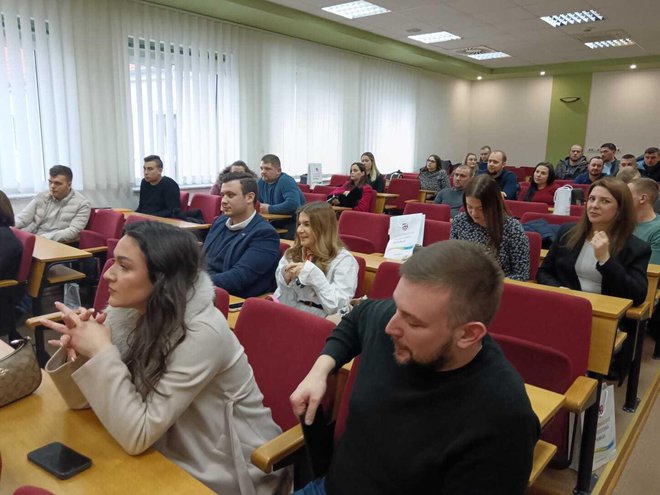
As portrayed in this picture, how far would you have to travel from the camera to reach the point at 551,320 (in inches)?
77.0

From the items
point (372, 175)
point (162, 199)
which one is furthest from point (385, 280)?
point (372, 175)

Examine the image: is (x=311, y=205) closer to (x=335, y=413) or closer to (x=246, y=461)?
(x=335, y=413)

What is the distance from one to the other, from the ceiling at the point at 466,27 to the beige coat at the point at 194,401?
5616mm

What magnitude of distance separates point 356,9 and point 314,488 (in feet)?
21.8

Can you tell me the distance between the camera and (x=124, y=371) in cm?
120

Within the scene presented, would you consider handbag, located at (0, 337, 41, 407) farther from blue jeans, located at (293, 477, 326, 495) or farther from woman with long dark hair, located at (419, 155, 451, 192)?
woman with long dark hair, located at (419, 155, 451, 192)

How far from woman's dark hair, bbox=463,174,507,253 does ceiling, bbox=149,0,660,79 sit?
4286 mm

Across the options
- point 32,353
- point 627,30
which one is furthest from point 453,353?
point 627,30

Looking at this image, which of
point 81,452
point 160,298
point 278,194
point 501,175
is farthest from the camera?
point 501,175

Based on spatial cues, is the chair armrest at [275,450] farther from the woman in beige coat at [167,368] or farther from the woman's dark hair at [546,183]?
the woman's dark hair at [546,183]

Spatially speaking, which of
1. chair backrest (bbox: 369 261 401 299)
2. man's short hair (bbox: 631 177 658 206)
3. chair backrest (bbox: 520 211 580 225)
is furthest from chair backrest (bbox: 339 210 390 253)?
man's short hair (bbox: 631 177 658 206)

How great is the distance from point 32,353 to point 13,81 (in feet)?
16.1

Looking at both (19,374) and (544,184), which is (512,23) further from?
(19,374)

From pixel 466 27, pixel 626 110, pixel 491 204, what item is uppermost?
pixel 466 27
